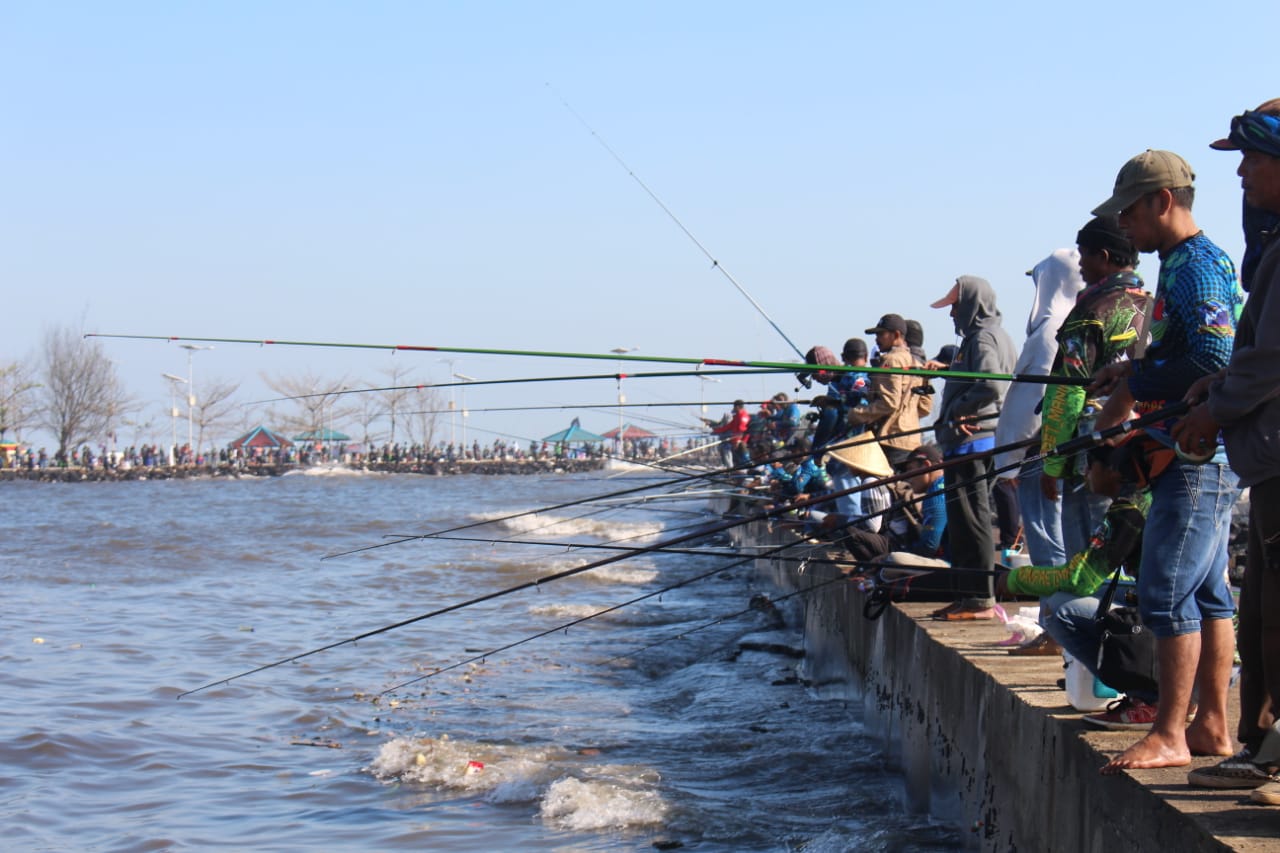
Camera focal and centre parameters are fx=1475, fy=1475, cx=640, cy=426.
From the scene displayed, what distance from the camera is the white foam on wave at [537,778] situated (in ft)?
19.5

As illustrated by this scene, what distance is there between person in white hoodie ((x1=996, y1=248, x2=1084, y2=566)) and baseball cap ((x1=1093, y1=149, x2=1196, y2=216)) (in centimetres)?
118

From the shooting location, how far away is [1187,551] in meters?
3.38

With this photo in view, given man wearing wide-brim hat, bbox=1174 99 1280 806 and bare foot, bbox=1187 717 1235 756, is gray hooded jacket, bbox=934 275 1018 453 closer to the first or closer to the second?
bare foot, bbox=1187 717 1235 756

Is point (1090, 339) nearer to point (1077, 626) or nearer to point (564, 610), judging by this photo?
point (1077, 626)

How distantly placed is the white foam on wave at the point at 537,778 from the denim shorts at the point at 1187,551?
2.89 metres

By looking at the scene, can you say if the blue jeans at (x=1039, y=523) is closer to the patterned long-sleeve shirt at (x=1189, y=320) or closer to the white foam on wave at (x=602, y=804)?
the patterned long-sleeve shirt at (x=1189, y=320)

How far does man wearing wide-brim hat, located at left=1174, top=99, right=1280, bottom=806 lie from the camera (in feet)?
9.38

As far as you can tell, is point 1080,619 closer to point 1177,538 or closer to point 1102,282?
point 1177,538

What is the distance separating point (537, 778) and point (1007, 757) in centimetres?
280

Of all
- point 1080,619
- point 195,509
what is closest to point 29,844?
point 1080,619

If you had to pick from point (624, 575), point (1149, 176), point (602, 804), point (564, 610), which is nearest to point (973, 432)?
point (602, 804)

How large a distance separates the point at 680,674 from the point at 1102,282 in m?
6.55

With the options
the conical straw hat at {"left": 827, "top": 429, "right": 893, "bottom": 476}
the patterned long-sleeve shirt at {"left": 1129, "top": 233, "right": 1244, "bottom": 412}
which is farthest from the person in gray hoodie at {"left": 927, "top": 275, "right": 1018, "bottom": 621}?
the patterned long-sleeve shirt at {"left": 1129, "top": 233, "right": 1244, "bottom": 412}

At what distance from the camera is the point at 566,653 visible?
1144 centimetres
